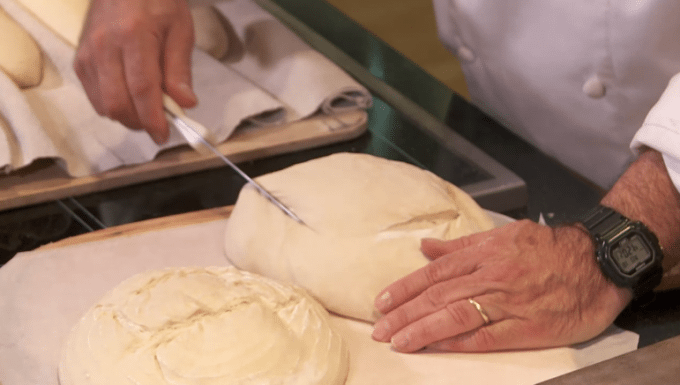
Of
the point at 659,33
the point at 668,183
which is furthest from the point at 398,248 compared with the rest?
the point at 659,33

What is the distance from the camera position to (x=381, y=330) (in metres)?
1.05

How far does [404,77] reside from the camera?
1.58 metres

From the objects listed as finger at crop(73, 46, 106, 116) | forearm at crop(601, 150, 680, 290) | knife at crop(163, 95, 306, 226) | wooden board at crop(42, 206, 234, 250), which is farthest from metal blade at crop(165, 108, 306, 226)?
forearm at crop(601, 150, 680, 290)

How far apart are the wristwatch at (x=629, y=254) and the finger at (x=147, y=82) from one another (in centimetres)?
79

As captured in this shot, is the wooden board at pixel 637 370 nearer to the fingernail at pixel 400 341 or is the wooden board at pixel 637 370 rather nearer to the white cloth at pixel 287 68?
the fingernail at pixel 400 341

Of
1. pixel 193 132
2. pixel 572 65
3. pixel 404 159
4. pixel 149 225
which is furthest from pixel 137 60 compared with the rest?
pixel 572 65

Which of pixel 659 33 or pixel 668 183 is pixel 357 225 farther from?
pixel 659 33

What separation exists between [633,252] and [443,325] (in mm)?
333

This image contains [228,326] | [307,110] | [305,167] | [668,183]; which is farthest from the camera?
[307,110]

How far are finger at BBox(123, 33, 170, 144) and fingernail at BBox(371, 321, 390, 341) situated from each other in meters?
0.53

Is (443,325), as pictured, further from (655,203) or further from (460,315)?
(655,203)

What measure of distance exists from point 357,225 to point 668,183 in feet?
1.72

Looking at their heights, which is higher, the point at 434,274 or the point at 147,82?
the point at 147,82

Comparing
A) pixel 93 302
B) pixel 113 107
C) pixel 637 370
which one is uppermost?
pixel 637 370
